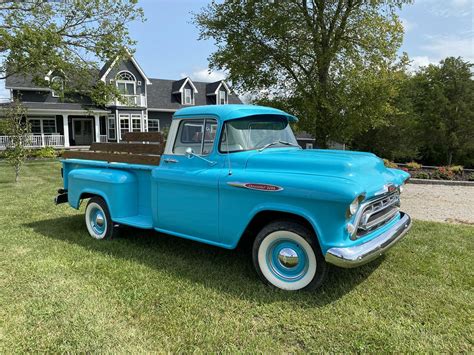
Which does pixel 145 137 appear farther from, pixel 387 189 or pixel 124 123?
pixel 124 123

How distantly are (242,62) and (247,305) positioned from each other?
10.5 meters

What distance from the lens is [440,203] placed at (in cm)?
971

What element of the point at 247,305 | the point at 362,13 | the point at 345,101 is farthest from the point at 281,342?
the point at 362,13

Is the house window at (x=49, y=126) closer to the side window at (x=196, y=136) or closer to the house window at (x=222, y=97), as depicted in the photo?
the house window at (x=222, y=97)

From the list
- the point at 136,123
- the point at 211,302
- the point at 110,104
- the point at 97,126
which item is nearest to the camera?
the point at 211,302

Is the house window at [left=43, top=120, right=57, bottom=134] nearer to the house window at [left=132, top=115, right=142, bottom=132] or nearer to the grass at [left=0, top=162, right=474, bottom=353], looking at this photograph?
the house window at [left=132, top=115, right=142, bottom=132]

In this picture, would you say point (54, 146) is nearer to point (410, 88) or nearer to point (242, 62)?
point (242, 62)

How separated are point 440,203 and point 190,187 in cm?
797

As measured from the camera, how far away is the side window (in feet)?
15.2

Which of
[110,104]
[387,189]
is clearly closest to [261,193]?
[387,189]

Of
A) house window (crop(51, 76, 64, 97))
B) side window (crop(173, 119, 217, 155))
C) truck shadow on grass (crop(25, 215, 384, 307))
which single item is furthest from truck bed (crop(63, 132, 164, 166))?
house window (crop(51, 76, 64, 97))

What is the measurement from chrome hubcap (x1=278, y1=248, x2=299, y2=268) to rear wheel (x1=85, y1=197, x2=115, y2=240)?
302cm

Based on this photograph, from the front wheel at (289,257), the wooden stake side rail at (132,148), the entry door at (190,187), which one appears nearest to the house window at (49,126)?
the wooden stake side rail at (132,148)

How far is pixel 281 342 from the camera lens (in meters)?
3.09
